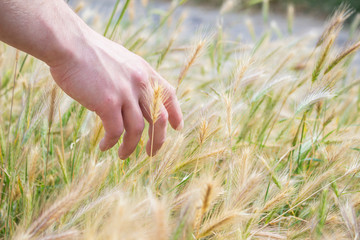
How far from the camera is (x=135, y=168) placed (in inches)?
36.8

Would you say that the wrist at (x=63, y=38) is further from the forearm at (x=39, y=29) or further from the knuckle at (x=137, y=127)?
the knuckle at (x=137, y=127)

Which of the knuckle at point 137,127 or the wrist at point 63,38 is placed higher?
the wrist at point 63,38

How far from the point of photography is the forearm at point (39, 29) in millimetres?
678

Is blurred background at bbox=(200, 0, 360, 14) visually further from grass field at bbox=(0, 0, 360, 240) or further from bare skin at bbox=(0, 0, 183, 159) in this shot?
bare skin at bbox=(0, 0, 183, 159)

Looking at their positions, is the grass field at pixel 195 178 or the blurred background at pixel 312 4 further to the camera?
the blurred background at pixel 312 4

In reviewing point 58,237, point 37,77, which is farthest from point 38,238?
point 37,77

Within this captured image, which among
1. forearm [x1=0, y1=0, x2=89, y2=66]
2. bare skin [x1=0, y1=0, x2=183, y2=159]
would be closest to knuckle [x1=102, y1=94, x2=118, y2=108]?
bare skin [x1=0, y1=0, x2=183, y2=159]

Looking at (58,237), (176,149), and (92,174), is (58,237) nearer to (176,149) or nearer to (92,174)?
(92,174)

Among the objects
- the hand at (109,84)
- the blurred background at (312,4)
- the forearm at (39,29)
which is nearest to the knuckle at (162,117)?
the hand at (109,84)

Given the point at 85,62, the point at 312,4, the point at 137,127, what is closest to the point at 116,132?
the point at 137,127

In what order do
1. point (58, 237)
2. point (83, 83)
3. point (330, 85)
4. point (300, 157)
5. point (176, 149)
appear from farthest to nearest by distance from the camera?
point (300, 157)
point (330, 85)
point (176, 149)
point (83, 83)
point (58, 237)

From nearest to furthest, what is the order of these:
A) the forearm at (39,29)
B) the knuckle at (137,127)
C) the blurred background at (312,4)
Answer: the forearm at (39,29), the knuckle at (137,127), the blurred background at (312,4)

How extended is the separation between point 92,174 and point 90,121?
483mm

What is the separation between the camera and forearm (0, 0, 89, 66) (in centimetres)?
68
